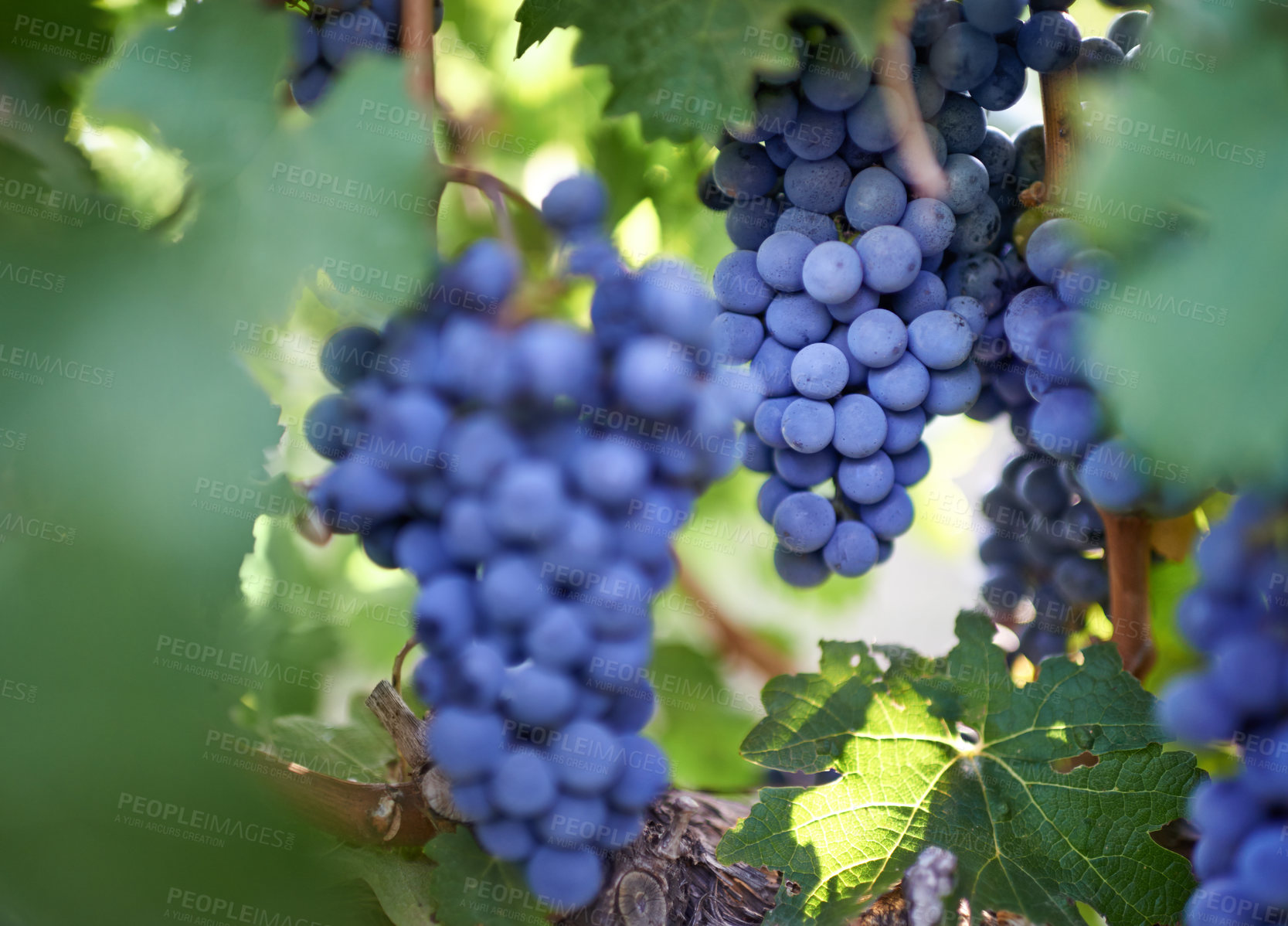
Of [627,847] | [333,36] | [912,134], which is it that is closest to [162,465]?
[333,36]

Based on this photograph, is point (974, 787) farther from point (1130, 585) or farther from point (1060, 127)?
point (1060, 127)

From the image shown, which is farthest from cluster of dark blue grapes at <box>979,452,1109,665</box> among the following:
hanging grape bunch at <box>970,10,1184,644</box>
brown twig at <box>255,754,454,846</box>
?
brown twig at <box>255,754,454,846</box>

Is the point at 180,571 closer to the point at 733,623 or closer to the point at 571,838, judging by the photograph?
the point at 571,838

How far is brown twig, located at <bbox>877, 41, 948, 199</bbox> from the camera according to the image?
2.36 feet

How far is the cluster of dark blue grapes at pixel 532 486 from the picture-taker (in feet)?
1.62

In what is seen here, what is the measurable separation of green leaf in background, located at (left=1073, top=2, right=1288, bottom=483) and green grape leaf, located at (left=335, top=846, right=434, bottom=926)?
23.8 inches

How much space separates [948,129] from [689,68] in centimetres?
23

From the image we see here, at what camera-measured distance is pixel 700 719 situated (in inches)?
50.2

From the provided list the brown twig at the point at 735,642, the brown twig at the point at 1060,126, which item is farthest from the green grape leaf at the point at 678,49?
the brown twig at the point at 735,642

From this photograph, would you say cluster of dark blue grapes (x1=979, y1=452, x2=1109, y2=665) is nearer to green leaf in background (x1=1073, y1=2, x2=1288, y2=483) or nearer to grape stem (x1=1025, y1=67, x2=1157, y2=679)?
grape stem (x1=1025, y1=67, x2=1157, y2=679)

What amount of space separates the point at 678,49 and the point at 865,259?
8.5 inches

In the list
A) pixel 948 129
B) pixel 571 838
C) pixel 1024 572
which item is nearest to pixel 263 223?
pixel 571 838

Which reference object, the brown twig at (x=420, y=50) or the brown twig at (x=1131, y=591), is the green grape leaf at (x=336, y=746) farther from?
the brown twig at (x=1131, y=591)

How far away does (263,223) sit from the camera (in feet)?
1.71
